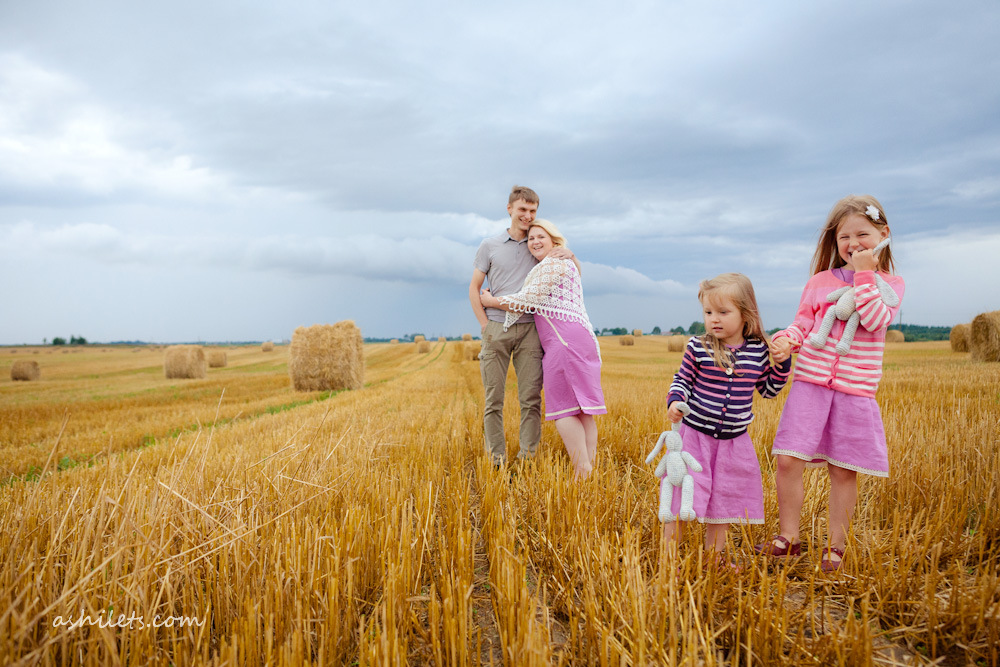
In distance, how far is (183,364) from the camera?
23812 mm

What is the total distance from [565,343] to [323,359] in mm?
15046

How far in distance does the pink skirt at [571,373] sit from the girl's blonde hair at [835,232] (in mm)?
1692

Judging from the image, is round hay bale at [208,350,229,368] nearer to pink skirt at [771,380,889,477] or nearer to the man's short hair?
the man's short hair

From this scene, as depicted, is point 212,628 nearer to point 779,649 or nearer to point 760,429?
point 779,649

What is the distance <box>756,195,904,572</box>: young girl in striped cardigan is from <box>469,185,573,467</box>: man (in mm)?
2156

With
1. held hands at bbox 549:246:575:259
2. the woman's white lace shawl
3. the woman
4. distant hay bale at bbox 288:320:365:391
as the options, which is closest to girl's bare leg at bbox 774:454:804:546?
the woman

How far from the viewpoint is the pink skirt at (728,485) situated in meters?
2.56

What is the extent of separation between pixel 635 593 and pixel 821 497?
214 centimetres

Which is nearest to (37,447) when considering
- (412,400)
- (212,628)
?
(412,400)

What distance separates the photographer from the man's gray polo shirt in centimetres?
449

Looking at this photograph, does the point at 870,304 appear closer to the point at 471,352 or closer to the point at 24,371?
the point at 471,352

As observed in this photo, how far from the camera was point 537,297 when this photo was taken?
13.5 ft

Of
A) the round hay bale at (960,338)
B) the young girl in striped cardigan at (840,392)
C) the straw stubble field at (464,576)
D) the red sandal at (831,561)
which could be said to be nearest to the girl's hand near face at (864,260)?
the young girl in striped cardigan at (840,392)

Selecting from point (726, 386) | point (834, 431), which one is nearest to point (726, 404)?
point (726, 386)
